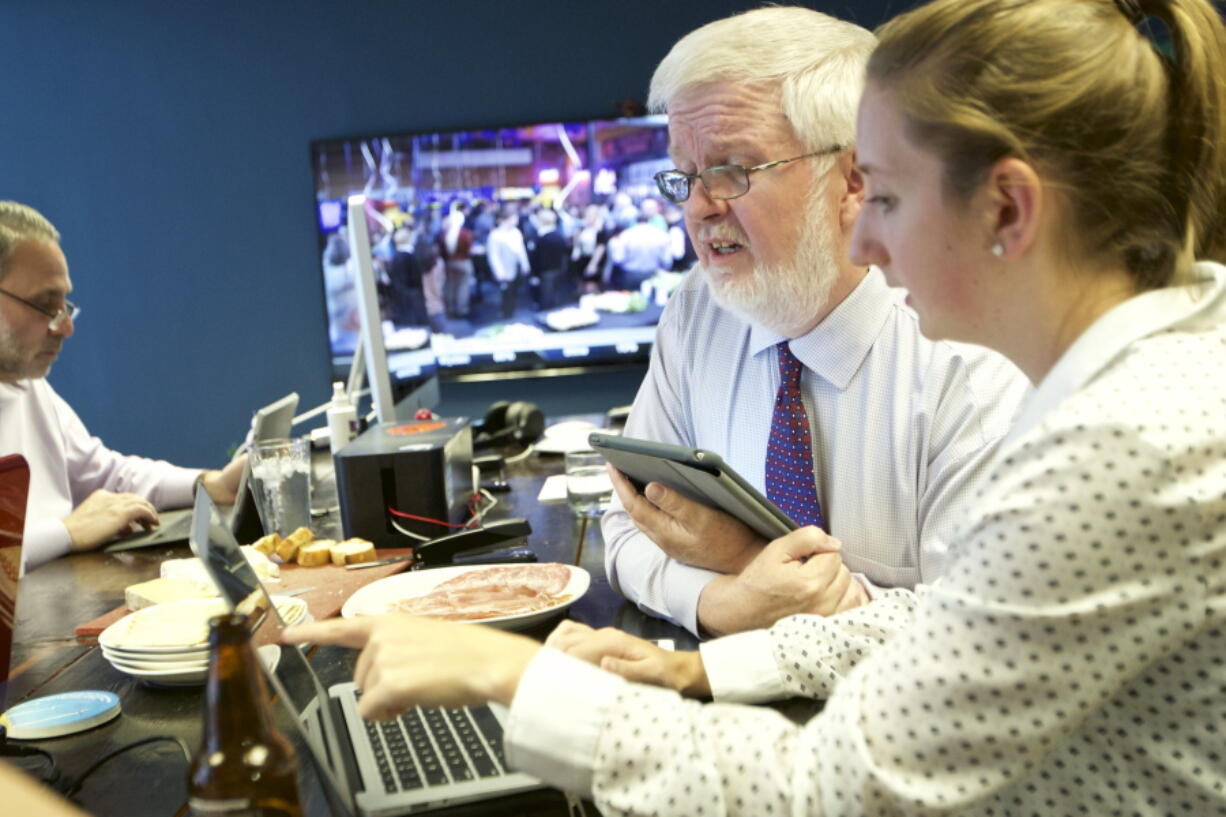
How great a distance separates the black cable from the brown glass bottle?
0.91ft

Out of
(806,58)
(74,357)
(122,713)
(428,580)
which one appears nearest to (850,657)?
(428,580)

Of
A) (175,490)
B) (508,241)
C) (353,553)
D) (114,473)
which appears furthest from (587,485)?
(508,241)

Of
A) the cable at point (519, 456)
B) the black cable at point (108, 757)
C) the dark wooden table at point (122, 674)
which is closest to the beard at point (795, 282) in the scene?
the dark wooden table at point (122, 674)

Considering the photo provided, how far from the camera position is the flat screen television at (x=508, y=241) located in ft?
Result: 16.6

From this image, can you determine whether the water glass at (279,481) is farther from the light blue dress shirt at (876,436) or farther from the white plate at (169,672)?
the white plate at (169,672)

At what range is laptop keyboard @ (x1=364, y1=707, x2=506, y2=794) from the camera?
988 mm

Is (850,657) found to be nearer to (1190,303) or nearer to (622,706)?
(622,706)

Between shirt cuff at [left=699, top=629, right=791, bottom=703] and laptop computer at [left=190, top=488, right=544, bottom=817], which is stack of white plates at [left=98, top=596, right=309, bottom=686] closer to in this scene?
laptop computer at [left=190, top=488, right=544, bottom=817]

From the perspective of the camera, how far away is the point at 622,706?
2.90 feet

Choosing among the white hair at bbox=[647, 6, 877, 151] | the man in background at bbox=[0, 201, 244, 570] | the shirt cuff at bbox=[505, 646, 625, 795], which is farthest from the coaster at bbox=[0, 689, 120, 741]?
the man in background at bbox=[0, 201, 244, 570]

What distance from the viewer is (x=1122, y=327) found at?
0.86 meters

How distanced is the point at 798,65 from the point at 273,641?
3.76 feet

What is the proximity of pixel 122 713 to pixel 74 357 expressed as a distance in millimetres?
4433

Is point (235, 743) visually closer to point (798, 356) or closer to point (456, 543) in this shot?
Answer: point (456, 543)
